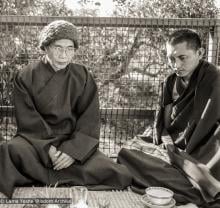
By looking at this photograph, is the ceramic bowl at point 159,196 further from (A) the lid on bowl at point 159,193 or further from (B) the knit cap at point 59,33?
(B) the knit cap at point 59,33

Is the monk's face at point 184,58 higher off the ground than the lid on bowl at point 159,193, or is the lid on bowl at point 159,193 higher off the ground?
the monk's face at point 184,58

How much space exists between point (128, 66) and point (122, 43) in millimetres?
280

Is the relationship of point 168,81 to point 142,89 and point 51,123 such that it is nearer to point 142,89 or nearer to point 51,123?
point 142,89

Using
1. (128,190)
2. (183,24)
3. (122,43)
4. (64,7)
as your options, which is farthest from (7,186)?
(64,7)

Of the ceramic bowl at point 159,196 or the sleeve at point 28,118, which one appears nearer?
the ceramic bowl at point 159,196

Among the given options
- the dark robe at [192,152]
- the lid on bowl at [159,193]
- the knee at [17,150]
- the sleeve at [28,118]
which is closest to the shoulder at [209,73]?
the dark robe at [192,152]

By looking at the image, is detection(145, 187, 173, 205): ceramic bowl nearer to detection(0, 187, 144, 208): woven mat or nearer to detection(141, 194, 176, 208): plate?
detection(141, 194, 176, 208): plate

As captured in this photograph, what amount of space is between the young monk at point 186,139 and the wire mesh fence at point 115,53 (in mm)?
510

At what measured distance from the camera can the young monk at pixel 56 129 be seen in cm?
405

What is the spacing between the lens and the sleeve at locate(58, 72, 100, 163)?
4133mm

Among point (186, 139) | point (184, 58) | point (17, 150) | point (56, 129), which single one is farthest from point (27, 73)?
point (186, 139)

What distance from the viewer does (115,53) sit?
17.0 feet

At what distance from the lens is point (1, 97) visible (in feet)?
15.9

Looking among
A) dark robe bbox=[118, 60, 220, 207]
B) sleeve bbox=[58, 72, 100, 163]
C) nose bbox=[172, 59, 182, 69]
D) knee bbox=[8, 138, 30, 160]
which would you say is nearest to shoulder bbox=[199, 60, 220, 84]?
dark robe bbox=[118, 60, 220, 207]
